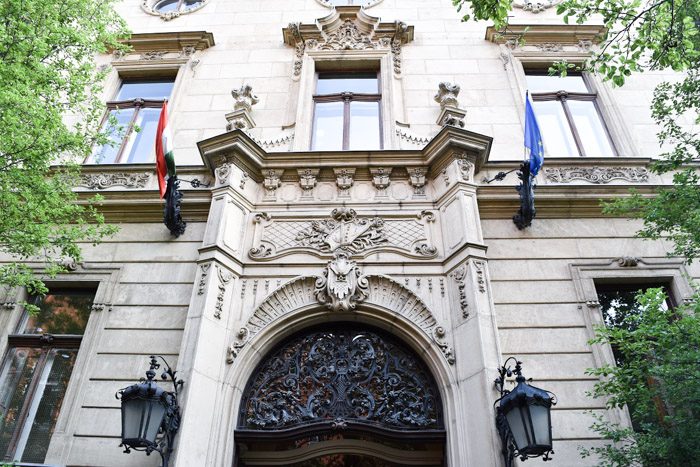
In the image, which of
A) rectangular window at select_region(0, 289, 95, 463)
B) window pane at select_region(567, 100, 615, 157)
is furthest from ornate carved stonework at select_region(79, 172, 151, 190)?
window pane at select_region(567, 100, 615, 157)

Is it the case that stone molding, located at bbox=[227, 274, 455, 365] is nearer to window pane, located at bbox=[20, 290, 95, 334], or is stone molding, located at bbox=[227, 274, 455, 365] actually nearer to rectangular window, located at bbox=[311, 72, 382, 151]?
window pane, located at bbox=[20, 290, 95, 334]

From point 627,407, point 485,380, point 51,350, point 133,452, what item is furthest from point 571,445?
point 51,350

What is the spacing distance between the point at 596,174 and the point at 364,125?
14.9 ft

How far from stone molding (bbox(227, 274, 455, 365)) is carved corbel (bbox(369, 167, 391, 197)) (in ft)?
5.47

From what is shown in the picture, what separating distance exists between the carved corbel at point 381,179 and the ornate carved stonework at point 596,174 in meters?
2.96

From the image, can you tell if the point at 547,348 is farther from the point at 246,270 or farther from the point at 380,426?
the point at 246,270

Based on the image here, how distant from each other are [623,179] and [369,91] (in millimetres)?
5450

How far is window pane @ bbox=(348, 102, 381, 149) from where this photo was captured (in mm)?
10039

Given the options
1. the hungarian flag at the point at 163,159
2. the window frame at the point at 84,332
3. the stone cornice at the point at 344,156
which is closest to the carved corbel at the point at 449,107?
the stone cornice at the point at 344,156

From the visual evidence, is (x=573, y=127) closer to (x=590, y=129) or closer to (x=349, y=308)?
(x=590, y=129)

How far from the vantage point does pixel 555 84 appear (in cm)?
1117

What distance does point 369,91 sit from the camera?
441 inches

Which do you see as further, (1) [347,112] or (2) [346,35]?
(2) [346,35]

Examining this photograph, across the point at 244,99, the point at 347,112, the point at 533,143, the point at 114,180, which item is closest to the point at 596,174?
the point at 533,143
